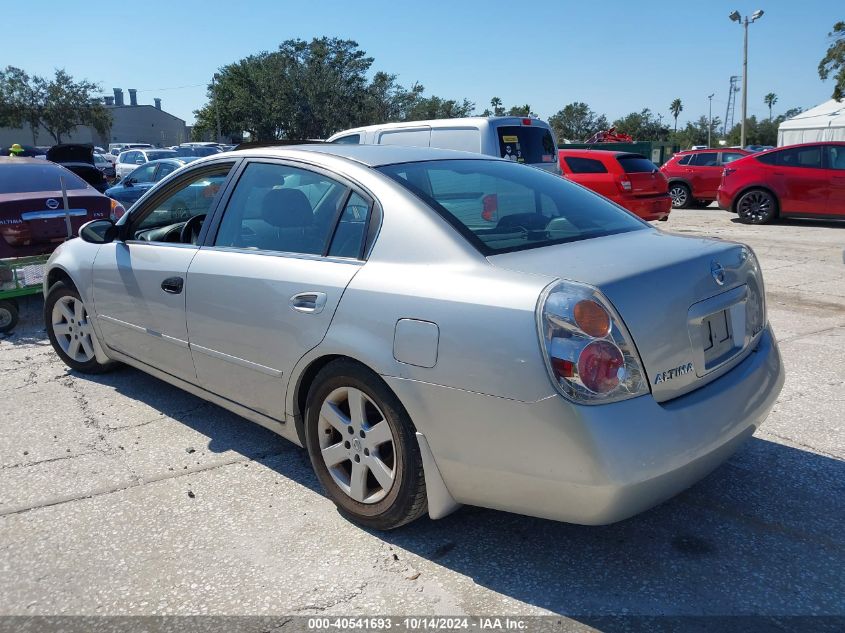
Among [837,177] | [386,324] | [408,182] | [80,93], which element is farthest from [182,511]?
[80,93]

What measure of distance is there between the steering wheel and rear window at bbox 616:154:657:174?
9986 millimetres

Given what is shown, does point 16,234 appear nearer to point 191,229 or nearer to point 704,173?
point 191,229

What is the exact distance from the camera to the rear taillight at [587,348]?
234 centimetres

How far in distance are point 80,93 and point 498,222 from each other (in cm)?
6356

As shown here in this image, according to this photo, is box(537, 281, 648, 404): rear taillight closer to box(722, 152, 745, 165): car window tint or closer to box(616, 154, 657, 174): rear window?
box(616, 154, 657, 174): rear window

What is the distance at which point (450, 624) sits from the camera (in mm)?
2461

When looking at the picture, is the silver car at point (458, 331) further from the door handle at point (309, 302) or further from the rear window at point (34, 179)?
the rear window at point (34, 179)

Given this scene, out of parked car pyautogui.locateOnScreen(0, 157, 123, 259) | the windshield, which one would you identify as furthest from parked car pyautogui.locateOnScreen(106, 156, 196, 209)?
the windshield

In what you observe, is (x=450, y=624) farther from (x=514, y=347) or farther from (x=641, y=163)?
(x=641, y=163)

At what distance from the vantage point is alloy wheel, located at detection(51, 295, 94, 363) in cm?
493

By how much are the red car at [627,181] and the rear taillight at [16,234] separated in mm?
8910

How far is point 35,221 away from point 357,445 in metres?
5.39


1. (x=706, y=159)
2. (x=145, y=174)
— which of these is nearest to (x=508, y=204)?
(x=145, y=174)

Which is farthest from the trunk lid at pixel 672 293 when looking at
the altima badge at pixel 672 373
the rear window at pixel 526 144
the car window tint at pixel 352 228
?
the rear window at pixel 526 144
